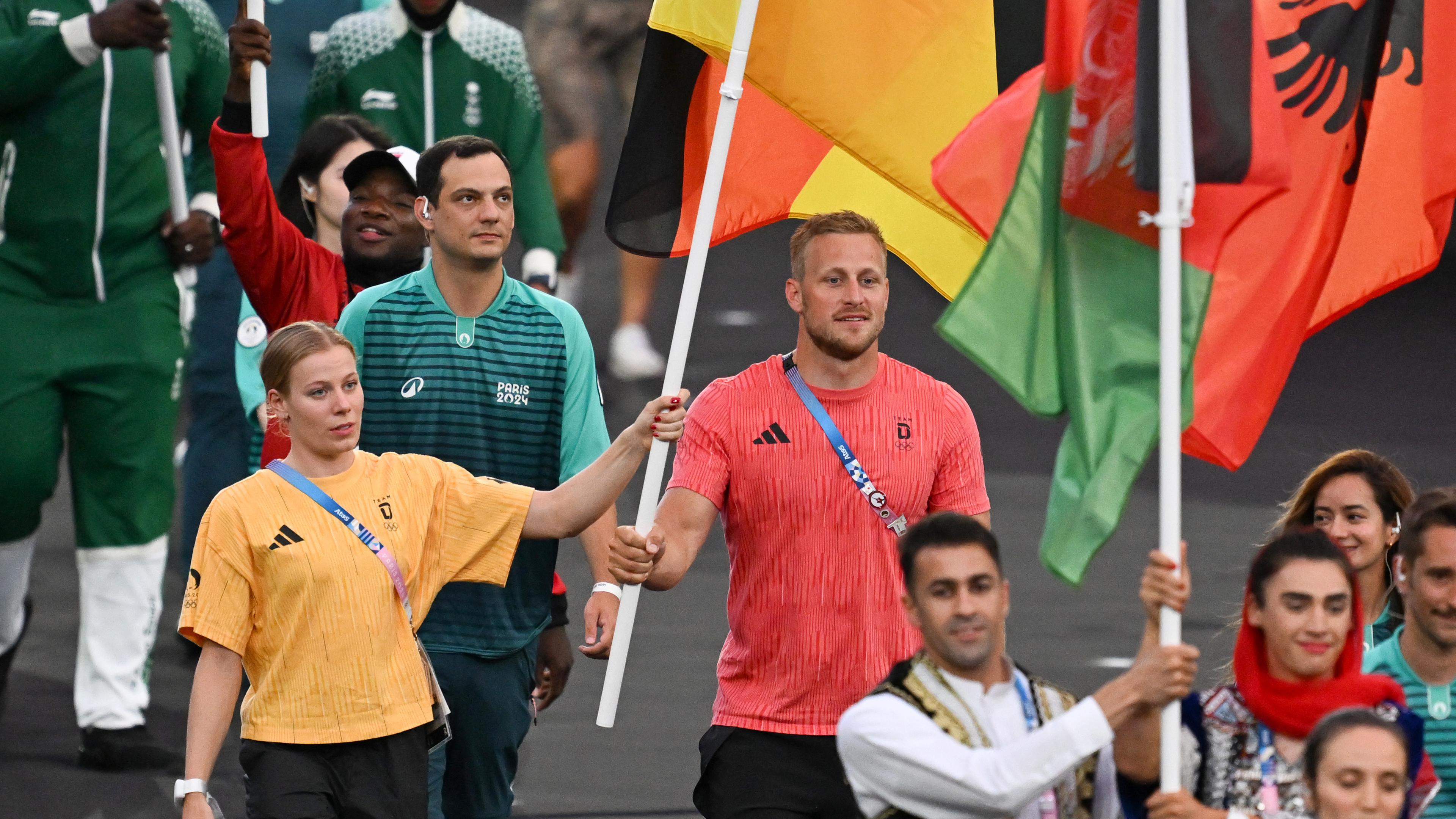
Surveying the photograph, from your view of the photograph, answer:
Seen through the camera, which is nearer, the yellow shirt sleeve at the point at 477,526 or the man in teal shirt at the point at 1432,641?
the man in teal shirt at the point at 1432,641

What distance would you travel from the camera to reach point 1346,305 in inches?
235

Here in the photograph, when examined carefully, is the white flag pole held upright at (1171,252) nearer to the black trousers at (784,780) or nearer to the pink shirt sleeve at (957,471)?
→ the pink shirt sleeve at (957,471)

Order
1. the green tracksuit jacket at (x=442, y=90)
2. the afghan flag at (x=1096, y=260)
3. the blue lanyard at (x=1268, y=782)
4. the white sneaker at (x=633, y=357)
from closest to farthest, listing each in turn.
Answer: the blue lanyard at (x=1268, y=782), the afghan flag at (x=1096, y=260), the green tracksuit jacket at (x=442, y=90), the white sneaker at (x=633, y=357)

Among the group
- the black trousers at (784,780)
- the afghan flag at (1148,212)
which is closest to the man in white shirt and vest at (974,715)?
the afghan flag at (1148,212)

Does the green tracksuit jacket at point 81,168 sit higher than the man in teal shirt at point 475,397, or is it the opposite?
the green tracksuit jacket at point 81,168

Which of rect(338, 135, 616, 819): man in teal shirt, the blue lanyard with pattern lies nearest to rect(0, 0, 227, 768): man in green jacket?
rect(338, 135, 616, 819): man in teal shirt

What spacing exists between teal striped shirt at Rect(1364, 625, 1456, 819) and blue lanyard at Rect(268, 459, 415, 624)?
229cm

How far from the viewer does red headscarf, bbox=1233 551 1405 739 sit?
183 inches

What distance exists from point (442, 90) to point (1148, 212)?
15.7 ft

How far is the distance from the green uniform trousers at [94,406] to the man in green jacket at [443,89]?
1244mm

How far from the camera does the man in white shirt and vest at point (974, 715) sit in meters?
4.44

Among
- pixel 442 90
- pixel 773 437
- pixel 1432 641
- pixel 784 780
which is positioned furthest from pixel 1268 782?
pixel 442 90

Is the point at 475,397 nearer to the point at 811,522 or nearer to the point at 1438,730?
the point at 811,522

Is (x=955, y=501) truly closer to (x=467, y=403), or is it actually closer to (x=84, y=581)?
(x=467, y=403)
